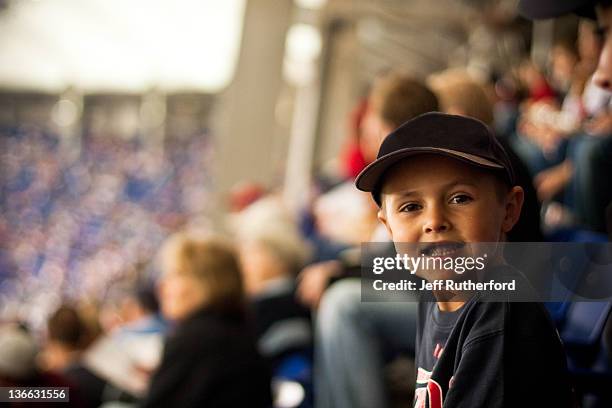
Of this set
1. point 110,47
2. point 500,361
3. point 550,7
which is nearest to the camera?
point 500,361

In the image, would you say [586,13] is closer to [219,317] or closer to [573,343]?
[573,343]

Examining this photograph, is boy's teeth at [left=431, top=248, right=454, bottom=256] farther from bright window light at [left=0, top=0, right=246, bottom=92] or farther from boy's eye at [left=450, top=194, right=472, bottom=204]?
Result: bright window light at [left=0, top=0, right=246, bottom=92]

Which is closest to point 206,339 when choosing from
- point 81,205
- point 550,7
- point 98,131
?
point 550,7

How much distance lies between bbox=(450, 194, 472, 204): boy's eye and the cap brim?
0.03 metres

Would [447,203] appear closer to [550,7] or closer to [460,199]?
[460,199]

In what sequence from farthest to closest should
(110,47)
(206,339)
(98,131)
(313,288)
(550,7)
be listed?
(110,47), (98,131), (313,288), (206,339), (550,7)

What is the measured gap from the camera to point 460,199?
58 centimetres

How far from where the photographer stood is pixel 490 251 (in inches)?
23.1

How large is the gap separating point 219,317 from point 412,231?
1.51 metres

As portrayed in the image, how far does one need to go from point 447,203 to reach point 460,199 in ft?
0.04

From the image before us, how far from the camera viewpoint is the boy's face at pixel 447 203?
0.58 metres

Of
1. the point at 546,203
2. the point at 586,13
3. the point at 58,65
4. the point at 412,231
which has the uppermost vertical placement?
the point at 58,65

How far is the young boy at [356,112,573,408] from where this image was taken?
55 centimetres

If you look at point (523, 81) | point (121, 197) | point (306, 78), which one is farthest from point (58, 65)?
point (523, 81)
